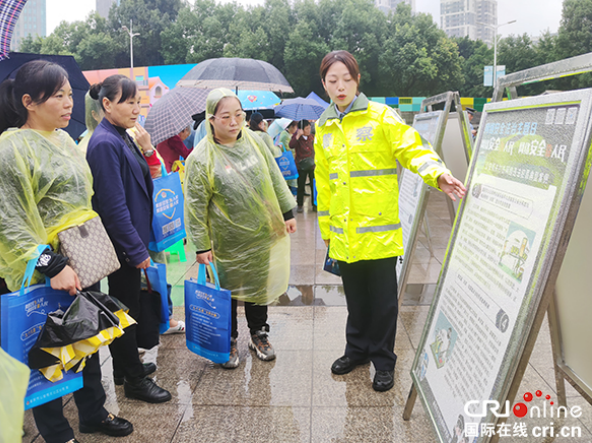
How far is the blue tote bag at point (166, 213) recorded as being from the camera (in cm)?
299

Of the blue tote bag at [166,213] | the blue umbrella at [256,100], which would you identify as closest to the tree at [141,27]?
the blue umbrella at [256,100]

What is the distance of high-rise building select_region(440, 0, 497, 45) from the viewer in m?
93.9

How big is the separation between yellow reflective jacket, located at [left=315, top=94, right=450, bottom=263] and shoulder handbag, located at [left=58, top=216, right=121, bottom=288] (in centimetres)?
126

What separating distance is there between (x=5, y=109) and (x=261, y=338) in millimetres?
2076

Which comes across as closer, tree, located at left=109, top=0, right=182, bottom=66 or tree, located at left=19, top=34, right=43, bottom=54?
tree, located at left=19, top=34, right=43, bottom=54

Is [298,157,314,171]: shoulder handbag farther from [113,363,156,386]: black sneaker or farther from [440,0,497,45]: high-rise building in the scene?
[440,0,497,45]: high-rise building

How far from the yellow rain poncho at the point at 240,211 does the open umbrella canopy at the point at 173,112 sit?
1.99m

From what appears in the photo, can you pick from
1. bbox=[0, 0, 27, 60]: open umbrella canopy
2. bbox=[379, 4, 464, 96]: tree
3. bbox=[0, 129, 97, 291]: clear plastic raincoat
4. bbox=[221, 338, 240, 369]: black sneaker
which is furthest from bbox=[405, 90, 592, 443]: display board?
bbox=[379, 4, 464, 96]: tree

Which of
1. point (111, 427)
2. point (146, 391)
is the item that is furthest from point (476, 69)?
point (111, 427)

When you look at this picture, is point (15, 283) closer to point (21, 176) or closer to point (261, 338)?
point (21, 176)

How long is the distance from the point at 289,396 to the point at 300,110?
324 inches

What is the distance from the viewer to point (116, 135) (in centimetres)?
260

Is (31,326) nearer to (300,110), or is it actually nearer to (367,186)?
(367,186)

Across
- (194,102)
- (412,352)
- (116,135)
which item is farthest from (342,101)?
(194,102)
